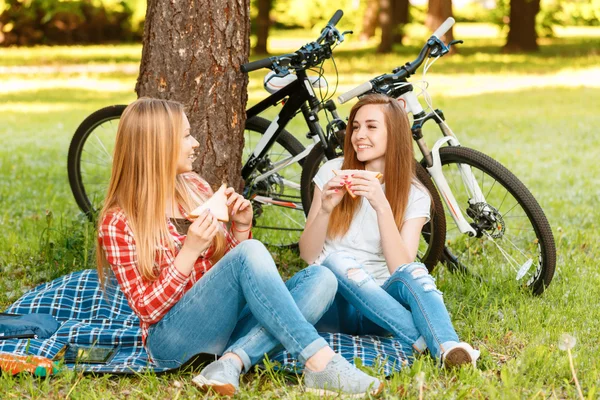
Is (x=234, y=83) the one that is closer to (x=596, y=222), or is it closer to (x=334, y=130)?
(x=334, y=130)

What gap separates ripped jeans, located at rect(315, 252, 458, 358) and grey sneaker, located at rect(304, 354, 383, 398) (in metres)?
0.40

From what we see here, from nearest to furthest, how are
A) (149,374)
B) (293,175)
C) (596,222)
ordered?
(149,374) < (293,175) < (596,222)

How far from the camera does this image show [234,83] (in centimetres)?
441

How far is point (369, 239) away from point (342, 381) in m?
0.90

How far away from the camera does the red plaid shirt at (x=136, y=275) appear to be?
324 centimetres

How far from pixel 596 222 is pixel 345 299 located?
3306 millimetres

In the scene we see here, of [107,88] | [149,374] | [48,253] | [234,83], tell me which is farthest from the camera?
[107,88]

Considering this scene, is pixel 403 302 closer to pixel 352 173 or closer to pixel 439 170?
pixel 352 173

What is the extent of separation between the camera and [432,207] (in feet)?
13.9

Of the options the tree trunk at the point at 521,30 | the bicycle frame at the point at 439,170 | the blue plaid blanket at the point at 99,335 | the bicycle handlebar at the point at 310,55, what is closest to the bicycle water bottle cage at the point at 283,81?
the bicycle handlebar at the point at 310,55

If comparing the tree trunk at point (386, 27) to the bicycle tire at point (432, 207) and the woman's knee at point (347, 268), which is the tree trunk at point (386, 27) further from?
the woman's knee at point (347, 268)

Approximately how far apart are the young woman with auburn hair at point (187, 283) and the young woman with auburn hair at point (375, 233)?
0.82 feet

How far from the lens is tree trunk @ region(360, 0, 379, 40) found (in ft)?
97.2

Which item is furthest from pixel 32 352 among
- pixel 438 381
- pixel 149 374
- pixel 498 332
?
pixel 498 332
